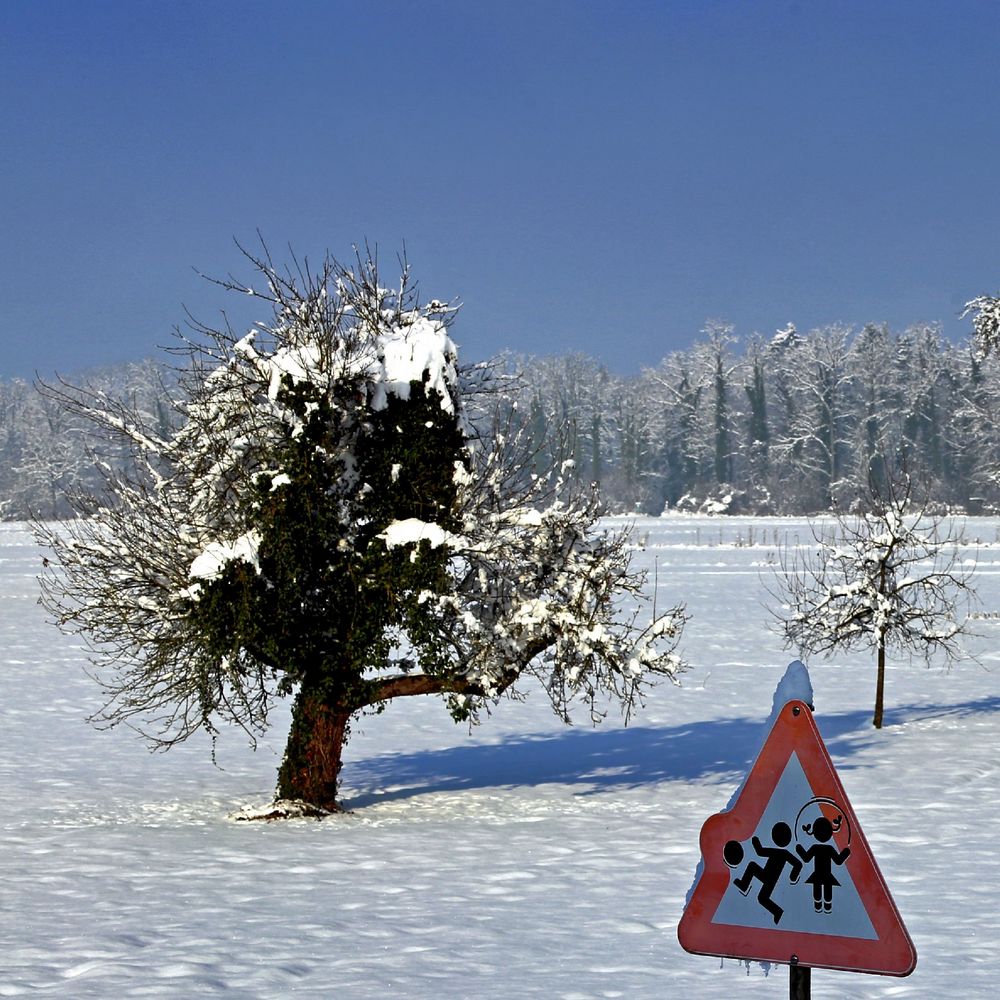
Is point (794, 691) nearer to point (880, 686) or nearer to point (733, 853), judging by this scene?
point (733, 853)

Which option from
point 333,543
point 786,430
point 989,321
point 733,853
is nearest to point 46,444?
point 786,430

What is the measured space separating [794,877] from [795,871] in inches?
0.7

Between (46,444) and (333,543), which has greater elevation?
(46,444)

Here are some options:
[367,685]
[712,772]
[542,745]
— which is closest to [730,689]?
[542,745]

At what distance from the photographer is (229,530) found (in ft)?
52.7

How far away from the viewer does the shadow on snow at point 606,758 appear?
19750 millimetres

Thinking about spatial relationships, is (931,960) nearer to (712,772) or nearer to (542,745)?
(712,772)

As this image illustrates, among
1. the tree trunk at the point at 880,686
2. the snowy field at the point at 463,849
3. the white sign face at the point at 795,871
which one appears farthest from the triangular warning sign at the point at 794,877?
the tree trunk at the point at 880,686

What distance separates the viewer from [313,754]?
17.0m

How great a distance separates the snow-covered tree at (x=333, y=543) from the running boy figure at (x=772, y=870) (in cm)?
1171

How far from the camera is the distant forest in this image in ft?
340

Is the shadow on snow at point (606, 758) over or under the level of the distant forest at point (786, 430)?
under

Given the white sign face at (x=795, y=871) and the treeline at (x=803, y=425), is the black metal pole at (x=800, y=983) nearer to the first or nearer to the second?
the white sign face at (x=795, y=871)

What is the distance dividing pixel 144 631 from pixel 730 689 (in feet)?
51.8
